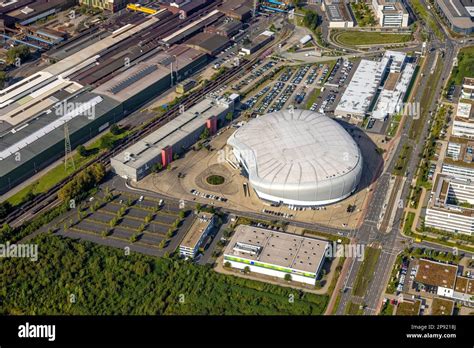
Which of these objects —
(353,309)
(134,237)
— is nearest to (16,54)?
(134,237)

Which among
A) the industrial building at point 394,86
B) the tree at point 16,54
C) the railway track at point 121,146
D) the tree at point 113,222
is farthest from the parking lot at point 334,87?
the tree at point 16,54

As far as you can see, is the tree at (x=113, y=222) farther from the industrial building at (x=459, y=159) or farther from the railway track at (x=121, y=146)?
the industrial building at (x=459, y=159)

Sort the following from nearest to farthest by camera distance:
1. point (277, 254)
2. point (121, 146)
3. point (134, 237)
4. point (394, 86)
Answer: point (277, 254), point (134, 237), point (121, 146), point (394, 86)

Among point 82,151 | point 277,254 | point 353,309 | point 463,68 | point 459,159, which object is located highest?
point 463,68

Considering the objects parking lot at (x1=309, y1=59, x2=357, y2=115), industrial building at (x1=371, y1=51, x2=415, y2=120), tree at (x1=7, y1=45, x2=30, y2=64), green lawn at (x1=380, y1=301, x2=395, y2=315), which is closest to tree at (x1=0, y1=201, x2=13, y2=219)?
tree at (x1=7, y1=45, x2=30, y2=64)

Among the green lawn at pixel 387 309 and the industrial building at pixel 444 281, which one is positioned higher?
the industrial building at pixel 444 281

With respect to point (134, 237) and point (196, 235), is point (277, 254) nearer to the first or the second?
point (196, 235)

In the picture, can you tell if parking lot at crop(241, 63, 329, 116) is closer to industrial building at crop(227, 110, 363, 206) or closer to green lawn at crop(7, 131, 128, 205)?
industrial building at crop(227, 110, 363, 206)
